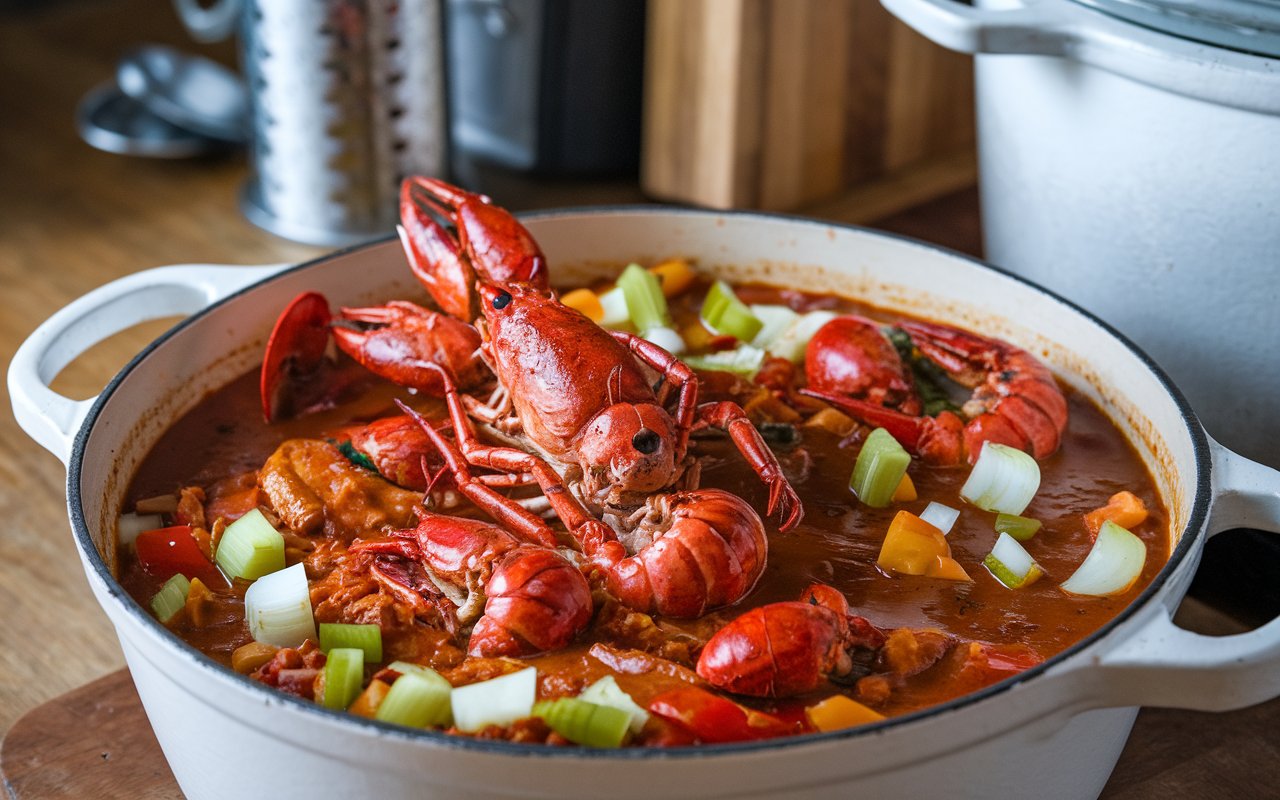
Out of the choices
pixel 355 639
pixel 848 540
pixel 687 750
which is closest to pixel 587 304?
pixel 848 540

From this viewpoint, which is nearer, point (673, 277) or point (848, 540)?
point (848, 540)

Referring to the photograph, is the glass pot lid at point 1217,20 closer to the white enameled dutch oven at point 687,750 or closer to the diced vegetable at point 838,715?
the white enameled dutch oven at point 687,750

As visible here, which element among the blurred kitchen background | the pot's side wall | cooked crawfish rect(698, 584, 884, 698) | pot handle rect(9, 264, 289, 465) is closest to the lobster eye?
cooked crawfish rect(698, 584, 884, 698)

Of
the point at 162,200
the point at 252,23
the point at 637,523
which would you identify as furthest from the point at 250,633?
the point at 162,200

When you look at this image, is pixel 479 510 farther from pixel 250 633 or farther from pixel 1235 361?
pixel 1235 361

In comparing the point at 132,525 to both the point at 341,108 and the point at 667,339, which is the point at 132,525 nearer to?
the point at 667,339

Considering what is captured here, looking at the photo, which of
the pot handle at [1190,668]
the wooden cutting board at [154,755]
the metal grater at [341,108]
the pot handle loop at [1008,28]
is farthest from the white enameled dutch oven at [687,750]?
the metal grater at [341,108]
